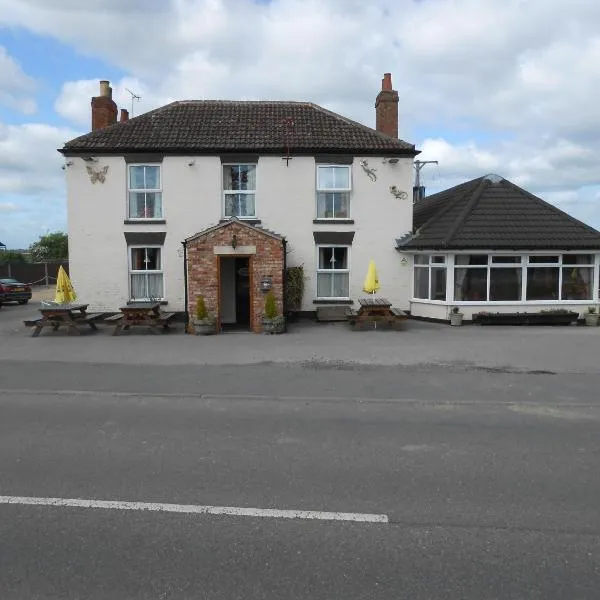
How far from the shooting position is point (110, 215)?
673 inches

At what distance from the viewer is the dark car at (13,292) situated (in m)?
24.2

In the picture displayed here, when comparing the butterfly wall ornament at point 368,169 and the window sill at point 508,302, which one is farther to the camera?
the butterfly wall ornament at point 368,169

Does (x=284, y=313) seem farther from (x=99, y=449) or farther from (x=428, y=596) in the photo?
(x=428, y=596)

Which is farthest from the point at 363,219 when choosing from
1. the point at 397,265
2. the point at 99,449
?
the point at 99,449

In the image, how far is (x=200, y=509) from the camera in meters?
4.20

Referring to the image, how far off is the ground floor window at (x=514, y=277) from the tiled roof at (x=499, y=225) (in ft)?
1.76

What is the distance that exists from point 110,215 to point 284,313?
6468 millimetres

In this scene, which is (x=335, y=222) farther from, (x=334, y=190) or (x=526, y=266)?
(x=526, y=266)

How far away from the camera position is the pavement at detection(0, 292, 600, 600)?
332 centimetres

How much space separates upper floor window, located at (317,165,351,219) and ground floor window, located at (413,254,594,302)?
3214 millimetres

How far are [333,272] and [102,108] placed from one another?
31.8ft

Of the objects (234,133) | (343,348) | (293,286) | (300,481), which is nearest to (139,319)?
(293,286)

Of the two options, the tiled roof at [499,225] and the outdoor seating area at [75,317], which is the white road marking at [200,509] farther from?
the tiled roof at [499,225]

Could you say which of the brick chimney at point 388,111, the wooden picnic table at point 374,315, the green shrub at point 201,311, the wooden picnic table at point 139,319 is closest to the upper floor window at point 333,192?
the brick chimney at point 388,111
